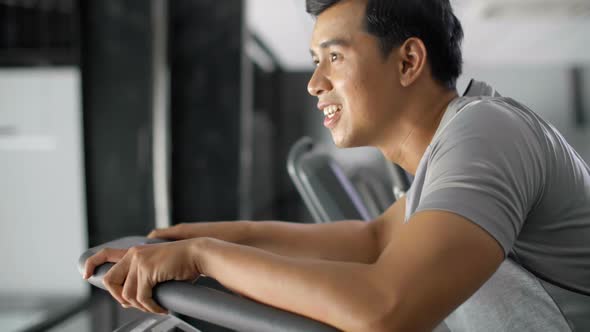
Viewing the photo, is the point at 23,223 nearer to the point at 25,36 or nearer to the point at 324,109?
the point at 25,36

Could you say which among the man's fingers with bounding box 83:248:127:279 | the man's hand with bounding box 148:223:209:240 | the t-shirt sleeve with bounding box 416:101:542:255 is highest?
the t-shirt sleeve with bounding box 416:101:542:255

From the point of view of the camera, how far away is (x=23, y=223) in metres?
2.32

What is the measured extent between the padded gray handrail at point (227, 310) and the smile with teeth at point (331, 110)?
0.40m

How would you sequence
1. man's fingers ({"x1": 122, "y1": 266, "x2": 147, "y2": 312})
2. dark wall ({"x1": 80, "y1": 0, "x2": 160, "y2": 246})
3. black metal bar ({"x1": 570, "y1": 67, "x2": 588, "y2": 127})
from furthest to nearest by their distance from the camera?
black metal bar ({"x1": 570, "y1": 67, "x2": 588, "y2": 127}) < dark wall ({"x1": 80, "y1": 0, "x2": 160, "y2": 246}) < man's fingers ({"x1": 122, "y1": 266, "x2": 147, "y2": 312})

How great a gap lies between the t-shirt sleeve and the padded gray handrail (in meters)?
0.18

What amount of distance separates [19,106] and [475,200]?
2.27 metres

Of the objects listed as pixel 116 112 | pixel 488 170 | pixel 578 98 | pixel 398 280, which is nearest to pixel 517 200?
pixel 488 170

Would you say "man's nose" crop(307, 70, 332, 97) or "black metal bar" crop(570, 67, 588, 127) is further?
"black metal bar" crop(570, 67, 588, 127)

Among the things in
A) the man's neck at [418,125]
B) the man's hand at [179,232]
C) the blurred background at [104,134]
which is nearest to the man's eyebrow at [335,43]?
the man's neck at [418,125]

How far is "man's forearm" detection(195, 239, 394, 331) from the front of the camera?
50 cm

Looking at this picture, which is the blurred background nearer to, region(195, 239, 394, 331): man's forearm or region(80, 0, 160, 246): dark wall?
region(80, 0, 160, 246): dark wall

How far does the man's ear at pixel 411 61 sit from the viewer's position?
0.83 m

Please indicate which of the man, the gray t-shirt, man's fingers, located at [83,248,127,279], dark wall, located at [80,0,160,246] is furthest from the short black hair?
dark wall, located at [80,0,160,246]

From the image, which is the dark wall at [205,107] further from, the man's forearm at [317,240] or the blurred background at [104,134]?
the man's forearm at [317,240]
